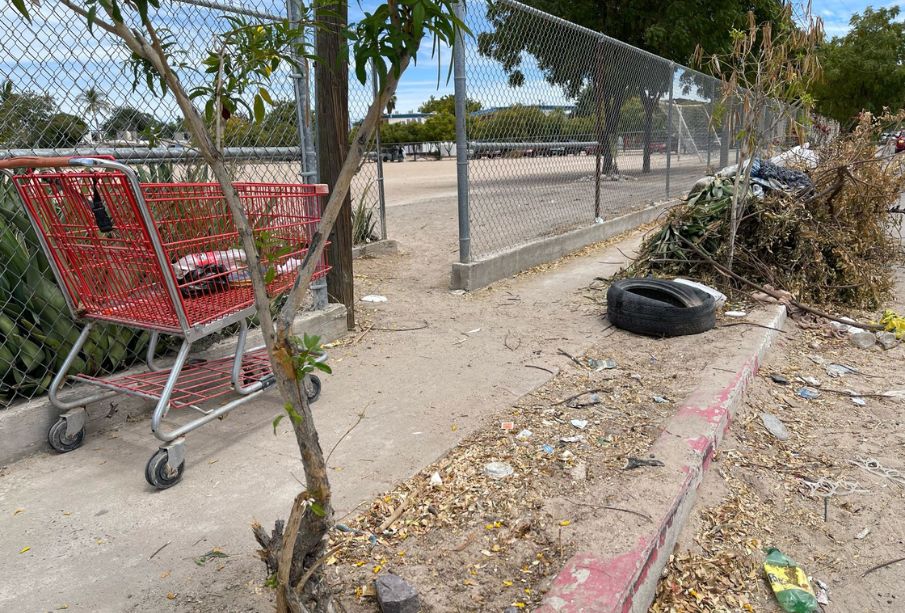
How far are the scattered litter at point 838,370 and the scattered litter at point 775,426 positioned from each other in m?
1.03

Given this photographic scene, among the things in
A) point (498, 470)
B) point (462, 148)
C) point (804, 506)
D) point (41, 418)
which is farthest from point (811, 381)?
point (41, 418)

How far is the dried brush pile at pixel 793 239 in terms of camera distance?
5566mm

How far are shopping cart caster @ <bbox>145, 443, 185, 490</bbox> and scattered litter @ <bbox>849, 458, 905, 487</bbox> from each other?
3.16m

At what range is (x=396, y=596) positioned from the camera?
1.89 metres

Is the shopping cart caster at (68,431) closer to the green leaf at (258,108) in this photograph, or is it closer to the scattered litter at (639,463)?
the green leaf at (258,108)

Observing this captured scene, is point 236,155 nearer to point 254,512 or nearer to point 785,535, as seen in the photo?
point 254,512

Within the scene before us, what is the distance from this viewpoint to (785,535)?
8.43 ft

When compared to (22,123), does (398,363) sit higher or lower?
lower

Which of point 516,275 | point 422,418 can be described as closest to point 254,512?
point 422,418

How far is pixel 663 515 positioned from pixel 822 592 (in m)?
0.61

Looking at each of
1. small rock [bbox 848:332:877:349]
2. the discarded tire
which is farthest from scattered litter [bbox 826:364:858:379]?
the discarded tire

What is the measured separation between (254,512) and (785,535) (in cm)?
213

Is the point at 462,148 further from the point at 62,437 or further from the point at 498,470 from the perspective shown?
the point at 62,437

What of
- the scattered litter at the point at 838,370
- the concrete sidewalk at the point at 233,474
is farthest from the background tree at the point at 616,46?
the scattered litter at the point at 838,370
